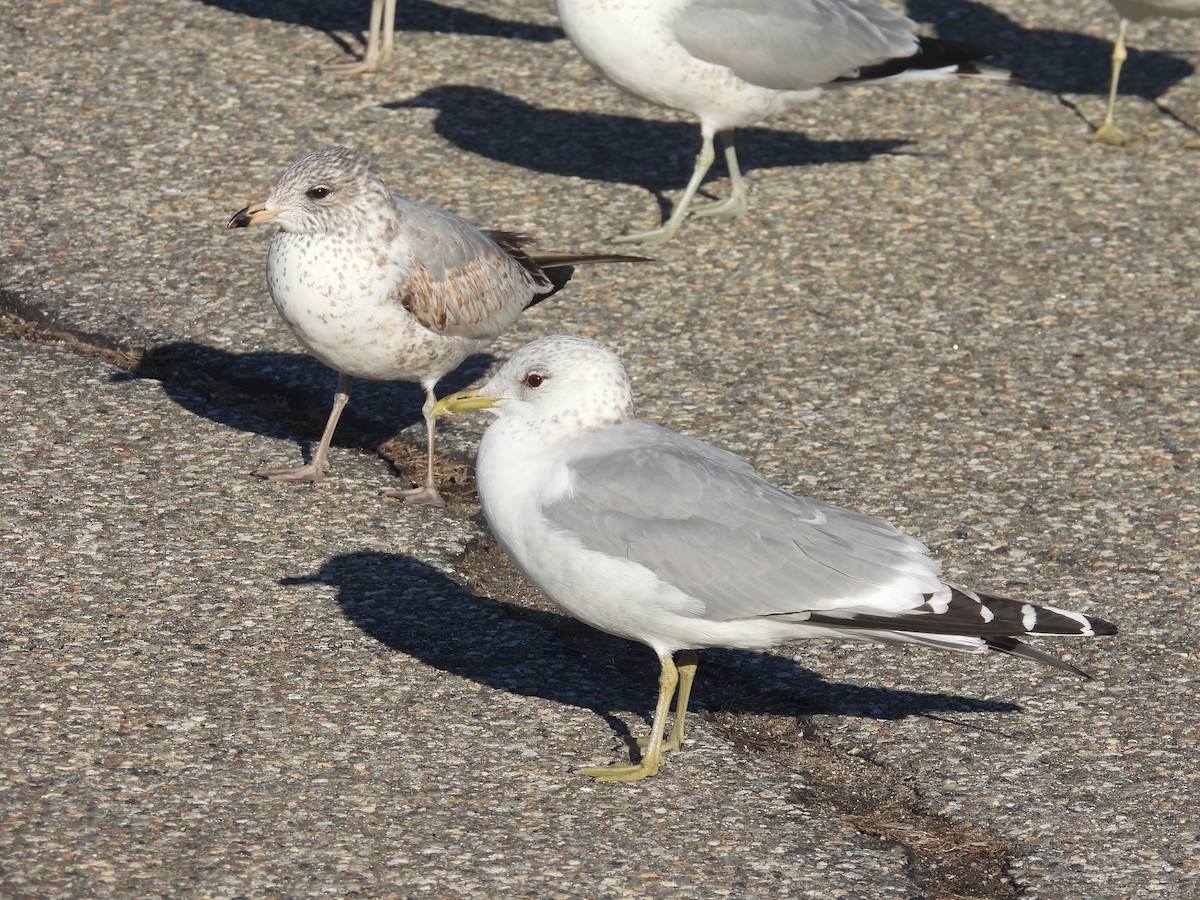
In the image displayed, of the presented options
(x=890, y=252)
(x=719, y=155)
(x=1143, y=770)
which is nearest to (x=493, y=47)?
(x=719, y=155)

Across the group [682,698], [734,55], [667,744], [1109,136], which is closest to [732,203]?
[734,55]

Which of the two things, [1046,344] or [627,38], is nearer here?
[1046,344]

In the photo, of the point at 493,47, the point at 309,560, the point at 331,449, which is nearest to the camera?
the point at 309,560

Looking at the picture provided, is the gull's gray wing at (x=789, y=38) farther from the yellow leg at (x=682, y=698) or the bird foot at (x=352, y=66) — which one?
the yellow leg at (x=682, y=698)

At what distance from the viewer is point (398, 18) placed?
35.0ft

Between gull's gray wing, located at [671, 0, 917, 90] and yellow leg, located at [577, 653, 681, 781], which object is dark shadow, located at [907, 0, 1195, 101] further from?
yellow leg, located at [577, 653, 681, 781]

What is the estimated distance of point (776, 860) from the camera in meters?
4.34

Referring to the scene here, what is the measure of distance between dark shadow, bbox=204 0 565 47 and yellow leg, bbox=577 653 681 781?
6580 millimetres

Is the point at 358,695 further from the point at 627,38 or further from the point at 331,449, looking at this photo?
the point at 627,38

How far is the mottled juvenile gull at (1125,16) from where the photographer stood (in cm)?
948

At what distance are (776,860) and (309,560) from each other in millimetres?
2171

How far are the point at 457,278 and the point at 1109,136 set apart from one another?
15.8 feet

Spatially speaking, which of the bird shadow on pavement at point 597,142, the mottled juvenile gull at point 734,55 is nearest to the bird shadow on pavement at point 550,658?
the mottled juvenile gull at point 734,55

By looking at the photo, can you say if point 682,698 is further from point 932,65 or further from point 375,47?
point 375,47
